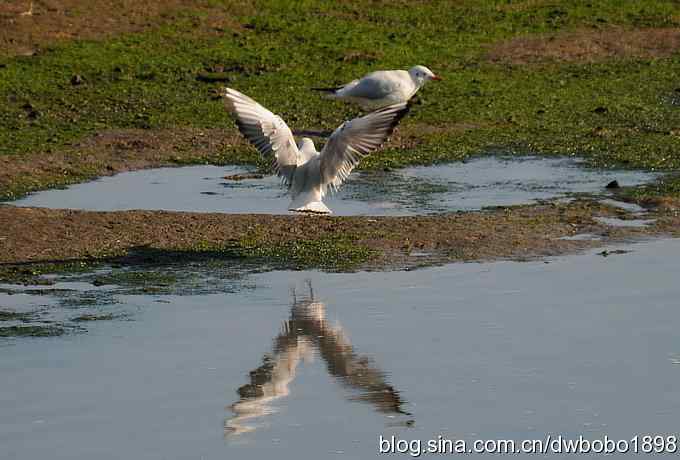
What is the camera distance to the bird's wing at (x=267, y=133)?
36.1ft

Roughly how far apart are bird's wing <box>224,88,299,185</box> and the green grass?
2579 millimetres

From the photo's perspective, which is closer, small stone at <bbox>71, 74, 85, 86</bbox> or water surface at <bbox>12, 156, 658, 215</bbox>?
water surface at <bbox>12, 156, 658, 215</bbox>

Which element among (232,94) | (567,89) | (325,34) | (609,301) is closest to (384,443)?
(609,301)

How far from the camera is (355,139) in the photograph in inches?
424

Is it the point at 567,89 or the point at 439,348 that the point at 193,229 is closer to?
the point at 439,348

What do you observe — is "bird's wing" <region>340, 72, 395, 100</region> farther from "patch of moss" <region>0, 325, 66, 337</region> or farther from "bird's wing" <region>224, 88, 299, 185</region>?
"patch of moss" <region>0, 325, 66, 337</region>

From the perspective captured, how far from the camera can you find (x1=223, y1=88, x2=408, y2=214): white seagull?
10742 millimetres

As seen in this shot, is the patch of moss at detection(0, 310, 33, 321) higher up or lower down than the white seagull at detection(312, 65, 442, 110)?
lower down

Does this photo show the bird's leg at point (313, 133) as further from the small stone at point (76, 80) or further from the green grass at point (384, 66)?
the small stone at point (76, 80)

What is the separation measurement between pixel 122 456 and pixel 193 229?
464cm

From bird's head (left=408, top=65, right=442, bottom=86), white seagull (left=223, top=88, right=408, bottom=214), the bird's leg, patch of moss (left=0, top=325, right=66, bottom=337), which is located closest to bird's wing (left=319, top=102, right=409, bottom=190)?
white seagull (left=223, top=88, right=408, bottom=214)

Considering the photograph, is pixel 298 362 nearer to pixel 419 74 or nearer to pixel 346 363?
pixel 346 363

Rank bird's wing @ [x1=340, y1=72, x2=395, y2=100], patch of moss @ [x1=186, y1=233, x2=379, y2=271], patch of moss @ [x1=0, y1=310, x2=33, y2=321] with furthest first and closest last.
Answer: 1. bird's wing @ [x1=340, y1=72, x2=395, y2=100]
2. patch of moss @ [x1=186, y1=233, x2=379, y2=271]
3. patch of moss @ [x1=0, y1=310, x2=33, y2=321]

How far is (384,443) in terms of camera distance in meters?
6.36
